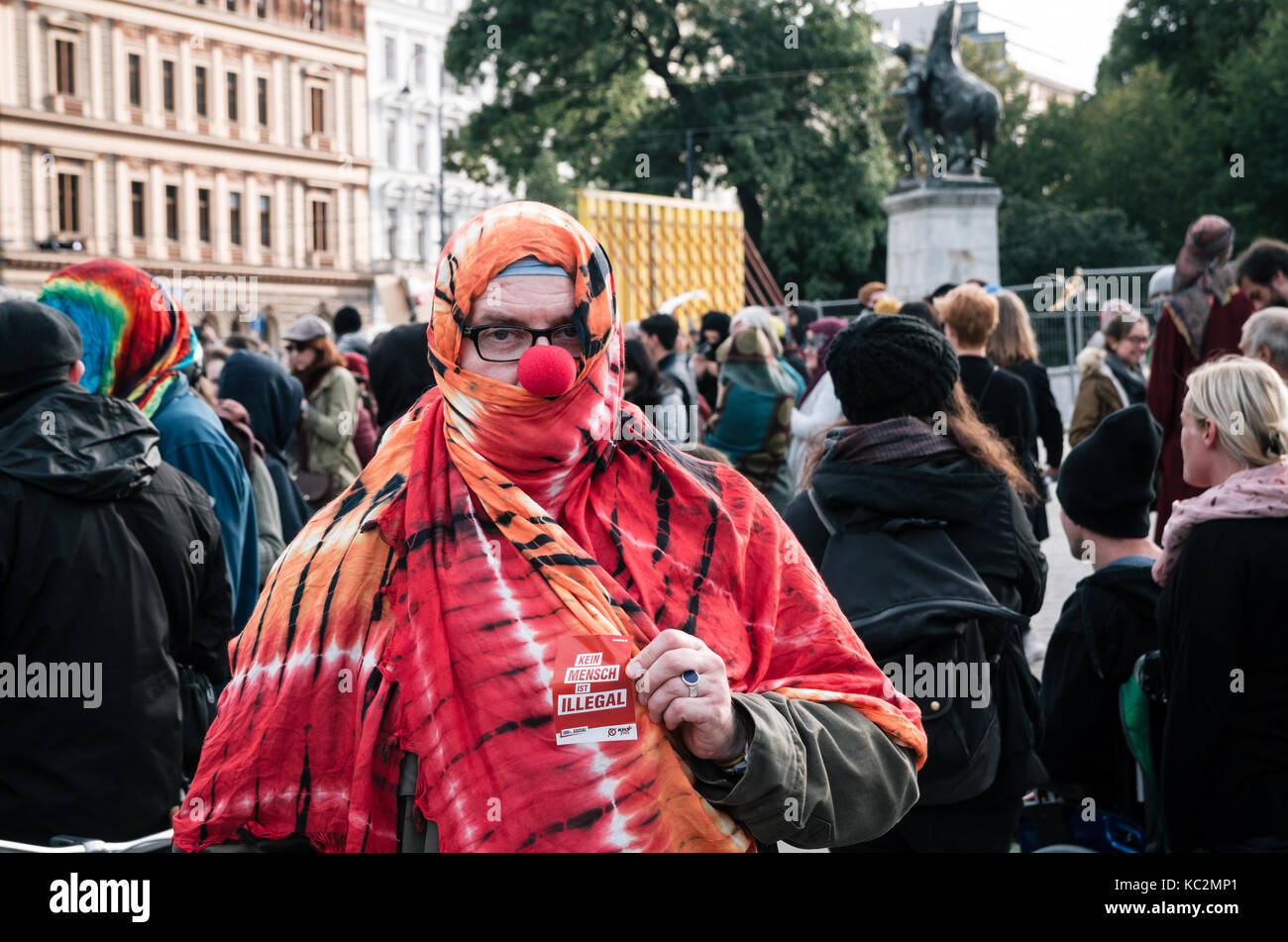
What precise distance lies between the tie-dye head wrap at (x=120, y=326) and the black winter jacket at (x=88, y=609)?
2.72ft

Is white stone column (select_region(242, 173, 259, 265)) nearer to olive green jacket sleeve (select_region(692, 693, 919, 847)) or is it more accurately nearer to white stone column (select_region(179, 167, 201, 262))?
white stone column (select_region(179, 167, 201, 262))

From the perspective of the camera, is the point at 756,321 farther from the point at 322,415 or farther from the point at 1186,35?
the point at 1186,35

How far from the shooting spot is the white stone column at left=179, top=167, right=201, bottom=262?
5469 centimetres

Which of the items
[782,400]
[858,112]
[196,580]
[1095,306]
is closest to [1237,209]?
[858,112]

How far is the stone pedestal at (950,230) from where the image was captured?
1823cm

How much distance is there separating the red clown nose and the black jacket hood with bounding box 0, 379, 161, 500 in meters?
1.76

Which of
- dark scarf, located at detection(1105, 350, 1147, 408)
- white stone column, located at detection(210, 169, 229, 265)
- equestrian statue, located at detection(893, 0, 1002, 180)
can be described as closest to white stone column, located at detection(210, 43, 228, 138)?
white stone column, located at detection(210, 169, 229, 265)

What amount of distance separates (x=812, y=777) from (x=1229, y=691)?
5.64 ft

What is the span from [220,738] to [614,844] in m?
0.57

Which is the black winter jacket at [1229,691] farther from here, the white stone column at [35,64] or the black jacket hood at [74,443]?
the white stone column at [35,64]

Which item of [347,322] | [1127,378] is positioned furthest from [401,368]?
[347,322]

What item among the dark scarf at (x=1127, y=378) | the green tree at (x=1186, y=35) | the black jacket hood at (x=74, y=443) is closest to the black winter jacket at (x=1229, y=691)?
the black jacket hood at (x=74, y=443)

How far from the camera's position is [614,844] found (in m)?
1.77

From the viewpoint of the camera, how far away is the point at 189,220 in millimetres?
55125
